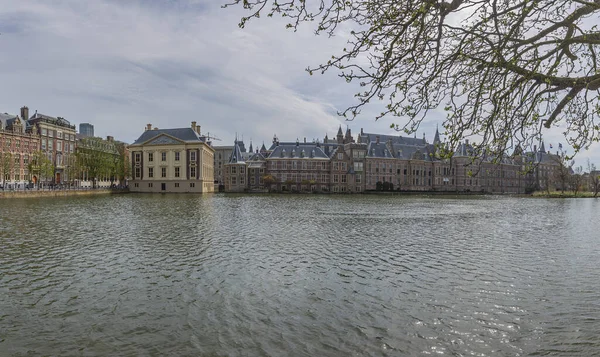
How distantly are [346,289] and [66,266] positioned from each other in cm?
914

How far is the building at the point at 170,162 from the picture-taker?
82.0 m

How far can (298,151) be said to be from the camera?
3671 inches

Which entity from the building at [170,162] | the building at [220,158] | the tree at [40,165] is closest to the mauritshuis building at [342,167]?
the building at [170,162]

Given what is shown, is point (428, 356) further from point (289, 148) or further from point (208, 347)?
point (289, 148)

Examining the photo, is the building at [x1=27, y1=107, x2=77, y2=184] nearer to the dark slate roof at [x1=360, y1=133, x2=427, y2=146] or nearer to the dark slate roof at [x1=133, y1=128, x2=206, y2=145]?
the dark slate roof at [x1=133, y1=128, x2=206, y2=145]

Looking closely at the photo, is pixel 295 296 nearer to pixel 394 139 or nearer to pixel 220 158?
pixel 394 139

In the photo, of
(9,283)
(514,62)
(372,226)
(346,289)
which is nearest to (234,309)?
(346,289)

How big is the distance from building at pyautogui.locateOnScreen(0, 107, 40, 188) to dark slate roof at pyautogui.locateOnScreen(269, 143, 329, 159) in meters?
51.4

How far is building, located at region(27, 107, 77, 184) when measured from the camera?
7669 cm

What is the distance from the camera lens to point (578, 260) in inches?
520

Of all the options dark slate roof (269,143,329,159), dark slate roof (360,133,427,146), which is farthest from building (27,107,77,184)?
dark slate roof (360,133,427,146)

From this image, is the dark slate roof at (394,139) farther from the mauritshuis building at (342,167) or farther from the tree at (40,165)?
the tree at (40,165)

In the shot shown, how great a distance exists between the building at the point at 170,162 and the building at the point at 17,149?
1960 centimetres

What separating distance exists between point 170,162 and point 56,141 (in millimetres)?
25541
